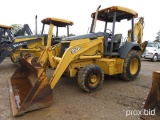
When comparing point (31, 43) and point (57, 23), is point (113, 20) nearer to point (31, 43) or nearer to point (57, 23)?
point (57, 23)

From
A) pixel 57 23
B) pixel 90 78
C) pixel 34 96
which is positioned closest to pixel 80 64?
pixel 90 78

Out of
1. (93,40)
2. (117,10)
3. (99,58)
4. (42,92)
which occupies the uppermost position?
(117,10)

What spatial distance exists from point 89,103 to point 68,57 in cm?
122

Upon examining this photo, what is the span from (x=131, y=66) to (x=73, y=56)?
8.62 ft

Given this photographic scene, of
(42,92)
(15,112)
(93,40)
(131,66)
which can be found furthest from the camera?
(131,66)

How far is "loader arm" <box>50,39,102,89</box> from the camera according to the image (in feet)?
12.9

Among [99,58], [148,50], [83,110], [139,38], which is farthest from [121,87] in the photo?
[148,50]

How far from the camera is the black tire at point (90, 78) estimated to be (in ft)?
14.1

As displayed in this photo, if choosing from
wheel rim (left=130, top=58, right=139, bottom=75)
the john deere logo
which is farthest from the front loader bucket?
wheel rim (left=130, top=58, right=139, bottom=75)

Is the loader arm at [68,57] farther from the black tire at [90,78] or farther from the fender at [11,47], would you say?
the fender at [11,47]

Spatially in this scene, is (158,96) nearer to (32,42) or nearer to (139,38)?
(139,38)

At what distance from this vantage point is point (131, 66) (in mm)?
5965

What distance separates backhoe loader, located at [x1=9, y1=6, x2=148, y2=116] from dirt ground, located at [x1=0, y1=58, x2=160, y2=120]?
20 centimetres

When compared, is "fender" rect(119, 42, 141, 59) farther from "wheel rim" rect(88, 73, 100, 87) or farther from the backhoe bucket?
the backhoe bucket
